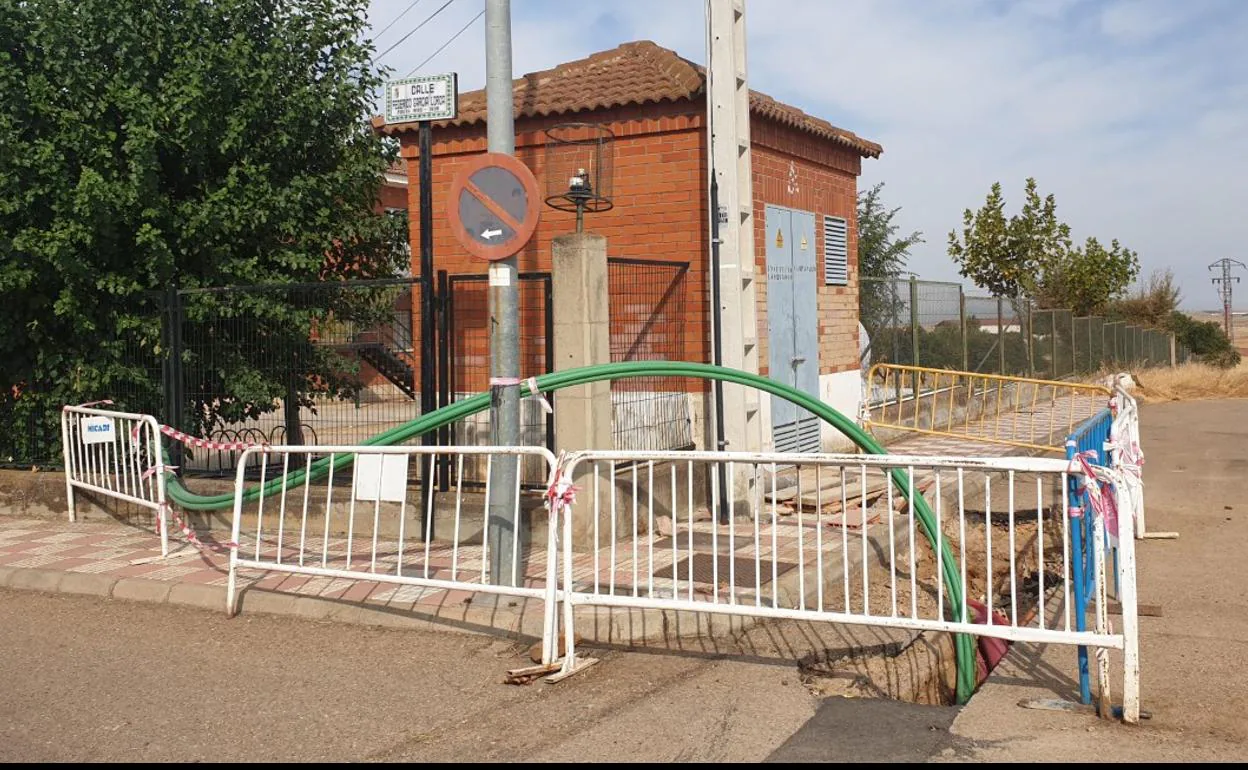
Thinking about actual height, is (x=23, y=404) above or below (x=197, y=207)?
below

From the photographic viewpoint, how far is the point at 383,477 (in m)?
7.38

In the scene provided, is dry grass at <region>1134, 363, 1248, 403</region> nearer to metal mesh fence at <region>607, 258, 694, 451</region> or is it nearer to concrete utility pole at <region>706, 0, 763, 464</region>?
metal mesh fence at <region>607, 258, 694, 451</region>

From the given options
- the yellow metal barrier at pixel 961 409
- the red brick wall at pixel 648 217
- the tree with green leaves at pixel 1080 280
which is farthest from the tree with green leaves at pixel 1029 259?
the red brick wall at pixel 648 217

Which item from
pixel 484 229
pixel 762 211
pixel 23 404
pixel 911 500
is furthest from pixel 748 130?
pixel 23 404

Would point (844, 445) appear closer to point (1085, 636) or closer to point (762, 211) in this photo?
point (762, 211)

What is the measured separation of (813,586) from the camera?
25.4ft

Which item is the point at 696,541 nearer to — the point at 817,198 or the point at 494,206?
the point at 494,206

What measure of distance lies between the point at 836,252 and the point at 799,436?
2.46 m

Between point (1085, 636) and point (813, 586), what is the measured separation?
2.61m

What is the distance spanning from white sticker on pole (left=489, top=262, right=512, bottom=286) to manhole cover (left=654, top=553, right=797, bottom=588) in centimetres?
222

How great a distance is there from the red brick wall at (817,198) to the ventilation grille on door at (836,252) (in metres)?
0.08

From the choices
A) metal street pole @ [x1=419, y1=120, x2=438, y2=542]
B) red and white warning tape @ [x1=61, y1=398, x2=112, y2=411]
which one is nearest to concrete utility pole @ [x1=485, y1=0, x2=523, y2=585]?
metal street pole @ [x1=419, y1=120, x2=438, y2=542]

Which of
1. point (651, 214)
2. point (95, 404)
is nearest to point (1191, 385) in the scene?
point (651, 214)

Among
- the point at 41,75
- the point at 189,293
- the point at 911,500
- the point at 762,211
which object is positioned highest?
the point at 41,75
